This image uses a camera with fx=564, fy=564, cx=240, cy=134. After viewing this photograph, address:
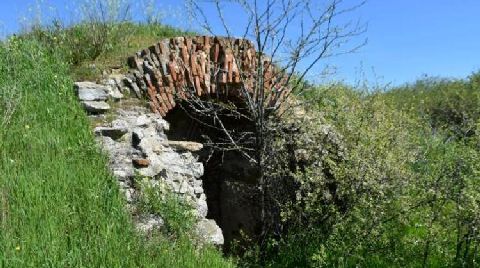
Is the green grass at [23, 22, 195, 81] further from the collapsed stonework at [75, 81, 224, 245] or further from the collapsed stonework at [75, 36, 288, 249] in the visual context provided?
the collapsed stonework at [75, 81, 224, 245]

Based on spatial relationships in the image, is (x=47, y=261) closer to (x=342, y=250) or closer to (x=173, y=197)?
(x=173, y=197)

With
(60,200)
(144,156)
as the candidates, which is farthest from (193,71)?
(60,200)

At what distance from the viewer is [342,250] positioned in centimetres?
641

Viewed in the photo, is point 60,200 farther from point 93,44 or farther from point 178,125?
point 178,125

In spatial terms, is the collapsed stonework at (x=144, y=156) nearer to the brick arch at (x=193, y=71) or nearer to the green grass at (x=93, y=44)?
the brick arch at (x=193, y=71)

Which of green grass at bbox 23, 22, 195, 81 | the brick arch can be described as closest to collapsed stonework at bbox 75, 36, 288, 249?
the brick arch

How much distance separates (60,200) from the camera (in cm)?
441

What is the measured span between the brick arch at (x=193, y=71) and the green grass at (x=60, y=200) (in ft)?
3.55

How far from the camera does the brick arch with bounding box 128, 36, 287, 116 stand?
22.6ft

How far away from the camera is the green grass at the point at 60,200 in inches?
154

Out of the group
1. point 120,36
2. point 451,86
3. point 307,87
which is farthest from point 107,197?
point 451,86

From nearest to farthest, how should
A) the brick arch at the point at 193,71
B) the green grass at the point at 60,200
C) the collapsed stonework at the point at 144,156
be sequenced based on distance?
the green grass at the point at 60,200
the collapsed stonework at the point at 144,156
the brick arch at the point at 193,71

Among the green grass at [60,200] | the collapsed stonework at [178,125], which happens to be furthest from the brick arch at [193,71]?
the green grass at [60,200]

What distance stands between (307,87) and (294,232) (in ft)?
8.24
